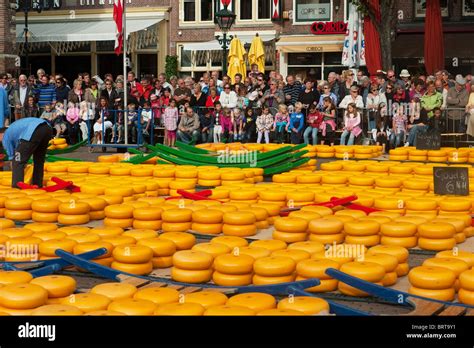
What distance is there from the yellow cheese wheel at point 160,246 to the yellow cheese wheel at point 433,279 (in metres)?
2.37

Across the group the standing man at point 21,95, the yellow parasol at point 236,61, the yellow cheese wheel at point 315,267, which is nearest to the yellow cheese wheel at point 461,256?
the yellow cheese wheel at point 315,267

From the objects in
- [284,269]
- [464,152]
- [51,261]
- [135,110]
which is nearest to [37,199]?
[51,261]

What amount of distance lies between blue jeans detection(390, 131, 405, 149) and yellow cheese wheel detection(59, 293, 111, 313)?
47.5 feet

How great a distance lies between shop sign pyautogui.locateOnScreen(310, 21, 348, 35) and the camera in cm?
3175

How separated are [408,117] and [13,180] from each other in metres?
10.2

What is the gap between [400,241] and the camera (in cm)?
925

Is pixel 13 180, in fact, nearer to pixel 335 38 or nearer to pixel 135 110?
pixel 135 110

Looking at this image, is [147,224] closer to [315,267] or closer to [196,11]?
[315,267]

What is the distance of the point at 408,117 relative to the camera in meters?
19.8

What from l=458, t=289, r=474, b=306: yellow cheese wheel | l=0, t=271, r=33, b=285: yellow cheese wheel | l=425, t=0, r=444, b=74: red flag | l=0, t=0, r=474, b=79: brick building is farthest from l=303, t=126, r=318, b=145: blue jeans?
l=0, t=271, r=33, b=285: yellow cheese wheel

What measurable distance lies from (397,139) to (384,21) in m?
7.15

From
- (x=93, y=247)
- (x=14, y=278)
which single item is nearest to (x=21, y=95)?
(x=93, y=247)

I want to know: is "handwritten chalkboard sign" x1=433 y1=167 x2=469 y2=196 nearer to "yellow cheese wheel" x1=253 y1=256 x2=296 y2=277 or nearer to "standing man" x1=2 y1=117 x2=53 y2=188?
"yellow cheese wheel" x1=253 y1=256 x2=296 y2=277
